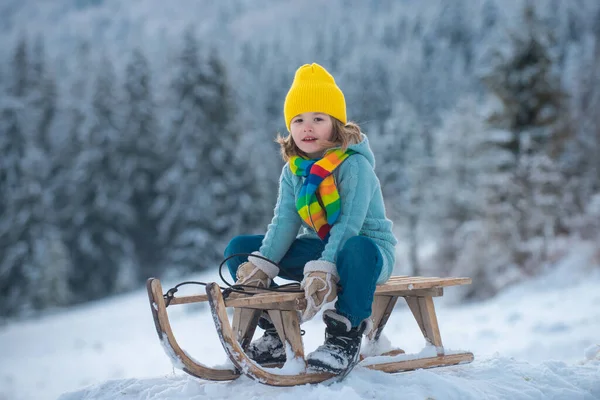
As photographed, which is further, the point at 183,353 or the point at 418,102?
the point at 418,102

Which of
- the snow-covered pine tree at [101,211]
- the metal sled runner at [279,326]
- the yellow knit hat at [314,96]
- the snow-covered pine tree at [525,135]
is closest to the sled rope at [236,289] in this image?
the metal sled runner at [279,326]

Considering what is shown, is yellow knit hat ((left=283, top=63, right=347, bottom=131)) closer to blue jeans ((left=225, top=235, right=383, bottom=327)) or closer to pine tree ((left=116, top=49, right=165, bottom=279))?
blue jeans ((left=225, top=235, right=383, bottom=327))

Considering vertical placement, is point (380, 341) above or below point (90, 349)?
above

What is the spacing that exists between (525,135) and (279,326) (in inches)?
583

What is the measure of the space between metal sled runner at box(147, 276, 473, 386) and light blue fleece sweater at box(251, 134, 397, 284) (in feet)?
0.67

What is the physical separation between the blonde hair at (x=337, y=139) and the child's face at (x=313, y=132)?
0.03 meters

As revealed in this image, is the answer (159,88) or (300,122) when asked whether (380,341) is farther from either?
(159,88)

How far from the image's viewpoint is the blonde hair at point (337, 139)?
121 inches

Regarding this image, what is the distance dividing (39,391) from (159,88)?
81.0ft

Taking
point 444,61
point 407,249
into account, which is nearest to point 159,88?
point 407,249

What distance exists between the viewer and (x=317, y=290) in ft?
8.84

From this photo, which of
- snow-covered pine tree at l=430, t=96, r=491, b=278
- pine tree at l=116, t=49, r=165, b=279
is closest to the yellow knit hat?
snow-covered pine tree at l=430, t=96, r=491, b=278

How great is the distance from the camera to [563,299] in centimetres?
869

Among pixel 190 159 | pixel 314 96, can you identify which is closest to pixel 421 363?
pixel 314 96
